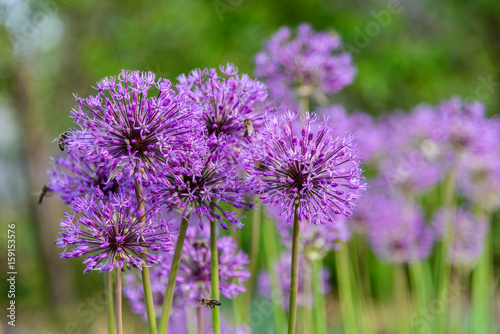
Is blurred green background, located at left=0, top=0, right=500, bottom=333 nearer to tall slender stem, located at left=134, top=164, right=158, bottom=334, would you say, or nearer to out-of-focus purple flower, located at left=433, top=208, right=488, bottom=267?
out-of-focus purple flower, located at left=433, top=208, right=488, bottom=267

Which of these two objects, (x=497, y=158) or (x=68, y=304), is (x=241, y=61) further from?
(x=68, y=304)

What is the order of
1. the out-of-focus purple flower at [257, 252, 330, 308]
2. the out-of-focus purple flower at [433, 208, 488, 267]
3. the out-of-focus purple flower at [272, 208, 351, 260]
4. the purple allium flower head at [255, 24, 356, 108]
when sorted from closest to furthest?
the out-of-focus purple flower at [272, 208, 351, 260], the out-of-focus purple flower at [257, 252, 330, 308], the purple allium flower head at [255, 24, 356, 108], the out-of-focus purple flower at [433, 208, 488, 267]

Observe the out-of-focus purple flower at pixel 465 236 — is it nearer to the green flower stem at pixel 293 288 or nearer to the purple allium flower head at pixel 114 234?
the green flower stem at pixel 293 288

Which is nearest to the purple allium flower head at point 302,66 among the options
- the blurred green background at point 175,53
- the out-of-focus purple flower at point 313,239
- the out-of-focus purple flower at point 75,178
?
the out-of-focus purple flower at point 313,239

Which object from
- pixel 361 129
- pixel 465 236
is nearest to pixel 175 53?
pixel 361 129

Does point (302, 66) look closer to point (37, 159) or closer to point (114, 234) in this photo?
point (114, 234)

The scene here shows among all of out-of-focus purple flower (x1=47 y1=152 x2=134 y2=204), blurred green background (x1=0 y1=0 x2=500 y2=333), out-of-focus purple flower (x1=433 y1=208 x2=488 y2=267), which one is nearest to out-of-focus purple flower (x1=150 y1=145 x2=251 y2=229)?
out-of-focus purple flower (x1=47 y1=152 x2=134 y2=204)

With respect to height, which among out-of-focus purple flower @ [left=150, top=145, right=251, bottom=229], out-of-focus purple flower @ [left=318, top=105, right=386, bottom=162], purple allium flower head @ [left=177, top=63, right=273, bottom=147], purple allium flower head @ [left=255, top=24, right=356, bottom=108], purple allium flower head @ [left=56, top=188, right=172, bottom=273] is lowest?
purple allium flower head @ [left=56, top=188, right=172, bottom=273]
